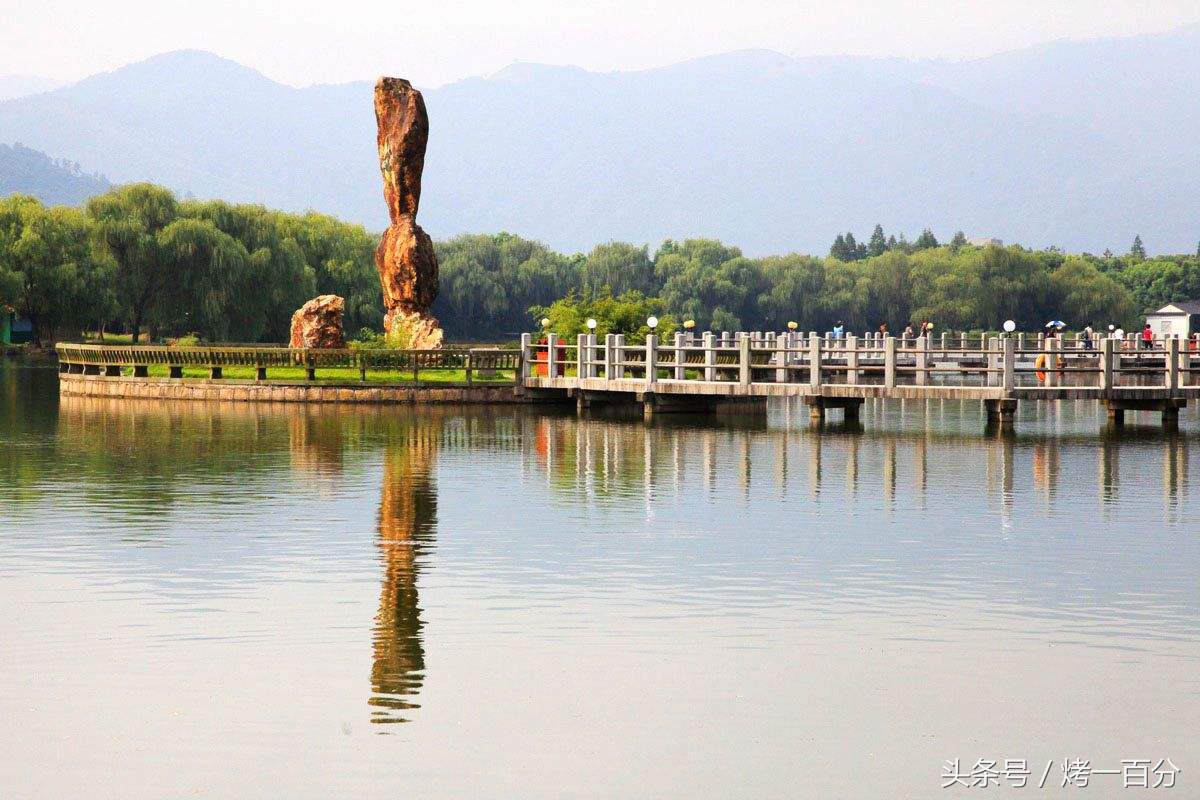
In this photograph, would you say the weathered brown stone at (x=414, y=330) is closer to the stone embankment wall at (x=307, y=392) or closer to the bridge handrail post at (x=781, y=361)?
the stone embankment wall at (x=307, y=392)

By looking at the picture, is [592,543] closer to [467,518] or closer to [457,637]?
[467,518]

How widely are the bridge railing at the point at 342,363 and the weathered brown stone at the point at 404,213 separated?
3551mm

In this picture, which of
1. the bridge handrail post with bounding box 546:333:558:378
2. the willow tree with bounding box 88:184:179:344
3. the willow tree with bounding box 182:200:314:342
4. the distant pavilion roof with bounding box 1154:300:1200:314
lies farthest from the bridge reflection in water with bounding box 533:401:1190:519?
the distant pavilion roof with bounding box 1154:300:1200:314

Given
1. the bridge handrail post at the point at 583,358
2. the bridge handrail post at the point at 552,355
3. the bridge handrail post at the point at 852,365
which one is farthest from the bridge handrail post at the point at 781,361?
the bridge handrail post at the point at 552,355

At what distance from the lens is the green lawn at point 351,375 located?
44438 millimetres

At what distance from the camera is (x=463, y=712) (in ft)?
33.7

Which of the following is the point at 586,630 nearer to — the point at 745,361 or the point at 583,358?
the point at 745,361

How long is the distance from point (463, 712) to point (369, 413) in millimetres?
29985

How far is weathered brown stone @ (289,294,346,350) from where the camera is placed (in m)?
49.2

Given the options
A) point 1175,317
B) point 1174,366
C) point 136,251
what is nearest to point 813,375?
point 1174,366

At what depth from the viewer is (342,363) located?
149 feet

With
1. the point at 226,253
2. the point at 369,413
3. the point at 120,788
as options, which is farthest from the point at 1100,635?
the point at 226,253

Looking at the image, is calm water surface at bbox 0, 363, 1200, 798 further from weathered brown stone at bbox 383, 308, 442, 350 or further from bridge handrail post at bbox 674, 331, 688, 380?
weathered brown stone at bbox 383, 308, 442, 350

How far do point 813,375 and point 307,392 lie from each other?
46.2ft
